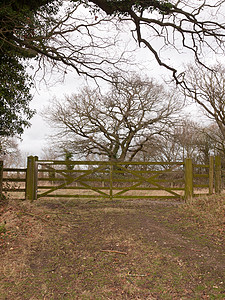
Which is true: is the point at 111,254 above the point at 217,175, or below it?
below

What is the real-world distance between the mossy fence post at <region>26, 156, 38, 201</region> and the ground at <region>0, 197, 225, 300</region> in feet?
5.64

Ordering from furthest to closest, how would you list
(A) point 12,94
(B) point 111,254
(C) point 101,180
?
1. (C) point 101,180
2. (A) point 12,94
3. (B) point 111,254

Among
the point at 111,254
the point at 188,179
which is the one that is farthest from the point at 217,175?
the point at 111,254

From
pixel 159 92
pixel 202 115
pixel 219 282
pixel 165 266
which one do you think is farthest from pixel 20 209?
pixel 202 115

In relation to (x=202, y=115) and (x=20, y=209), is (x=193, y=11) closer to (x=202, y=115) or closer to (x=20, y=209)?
(x=20, y=209)

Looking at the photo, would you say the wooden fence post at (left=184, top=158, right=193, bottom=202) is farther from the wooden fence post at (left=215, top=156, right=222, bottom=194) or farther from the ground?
the ground

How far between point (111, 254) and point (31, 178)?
5.47m

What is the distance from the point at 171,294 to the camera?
363cm

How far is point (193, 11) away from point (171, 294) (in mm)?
7765

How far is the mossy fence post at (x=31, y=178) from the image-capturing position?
9.20 metres

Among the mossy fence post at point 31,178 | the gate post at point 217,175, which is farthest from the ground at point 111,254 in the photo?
the gate post at point 217,175

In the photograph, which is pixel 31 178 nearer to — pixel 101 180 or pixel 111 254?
pixel 101 180

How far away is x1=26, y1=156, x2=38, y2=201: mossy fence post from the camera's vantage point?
9.20 meters

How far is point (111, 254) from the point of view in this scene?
4.78 m
